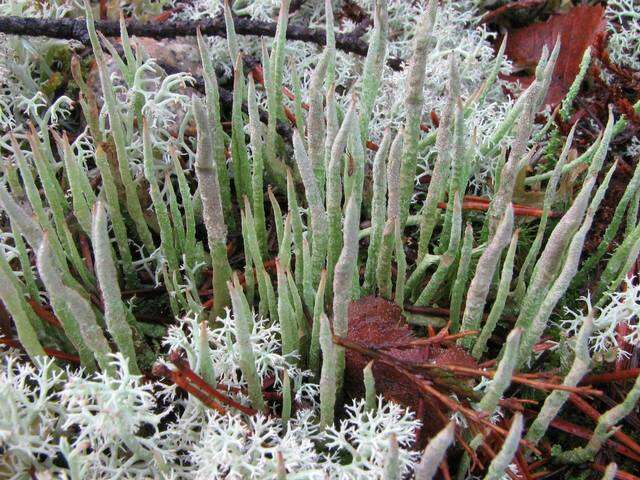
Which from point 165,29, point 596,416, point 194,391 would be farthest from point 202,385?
point 165,29

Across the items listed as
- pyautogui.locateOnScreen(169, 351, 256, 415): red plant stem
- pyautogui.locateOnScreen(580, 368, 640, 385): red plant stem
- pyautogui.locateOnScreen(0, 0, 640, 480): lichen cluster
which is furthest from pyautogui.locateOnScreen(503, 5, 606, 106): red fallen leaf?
pyautogui.locateOnScreen(169, 351, 256, 415): red plant stem

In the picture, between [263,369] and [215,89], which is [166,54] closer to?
[215,89]

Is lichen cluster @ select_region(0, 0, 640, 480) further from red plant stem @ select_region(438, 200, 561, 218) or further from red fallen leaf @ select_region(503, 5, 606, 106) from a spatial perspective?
red fallen leaf @ select_region(503, 5, 606, 106)

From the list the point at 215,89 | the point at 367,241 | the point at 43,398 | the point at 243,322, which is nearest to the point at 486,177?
the point at 367,241

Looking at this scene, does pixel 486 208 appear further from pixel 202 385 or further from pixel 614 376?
pixel 202 385

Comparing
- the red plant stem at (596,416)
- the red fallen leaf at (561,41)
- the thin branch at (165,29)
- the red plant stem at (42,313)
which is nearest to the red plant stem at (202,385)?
the red plant stem at (42,313)
